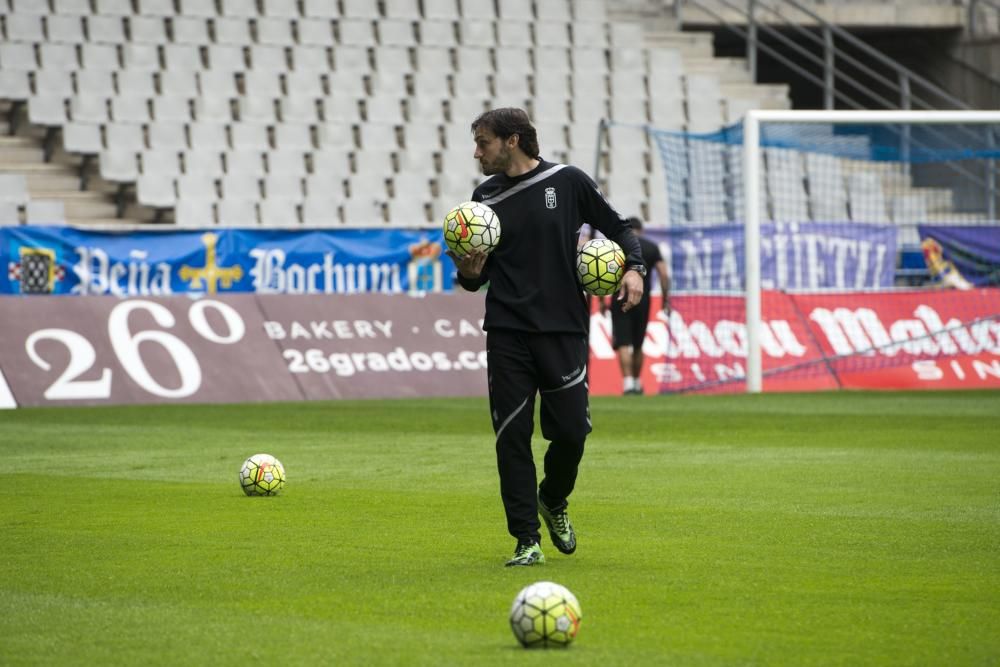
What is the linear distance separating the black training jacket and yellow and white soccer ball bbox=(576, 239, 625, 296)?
60 mm

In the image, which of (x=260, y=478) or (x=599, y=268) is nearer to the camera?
(x=599, y=268)

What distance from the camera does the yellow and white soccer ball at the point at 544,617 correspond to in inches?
226

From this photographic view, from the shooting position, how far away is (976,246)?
83.8 ft

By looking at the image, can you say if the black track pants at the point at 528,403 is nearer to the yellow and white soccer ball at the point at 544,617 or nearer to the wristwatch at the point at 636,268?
the wristwatch at the point at 636,268

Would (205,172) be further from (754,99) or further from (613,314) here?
(754,99)

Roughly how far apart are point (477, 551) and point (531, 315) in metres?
1.23

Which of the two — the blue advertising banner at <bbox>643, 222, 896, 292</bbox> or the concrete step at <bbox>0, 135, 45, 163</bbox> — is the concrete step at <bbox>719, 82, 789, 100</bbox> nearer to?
the blue advertising banner at <bbox>643, 222, 896, 292</bbox>

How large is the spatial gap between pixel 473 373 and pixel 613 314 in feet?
7.40

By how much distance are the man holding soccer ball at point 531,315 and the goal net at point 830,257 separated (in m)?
14.3

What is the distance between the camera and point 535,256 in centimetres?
804

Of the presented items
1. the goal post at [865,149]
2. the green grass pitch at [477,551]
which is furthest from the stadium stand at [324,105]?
the green grass pitch at [477,551]

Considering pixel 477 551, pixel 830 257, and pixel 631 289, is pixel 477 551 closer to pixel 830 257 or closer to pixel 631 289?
pixel 631 289

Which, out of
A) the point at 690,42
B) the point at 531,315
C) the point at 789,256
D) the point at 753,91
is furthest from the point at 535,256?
the point at 690,42

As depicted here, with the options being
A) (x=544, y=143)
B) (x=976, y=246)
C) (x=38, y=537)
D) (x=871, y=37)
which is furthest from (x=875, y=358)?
(x=38, y=537)
